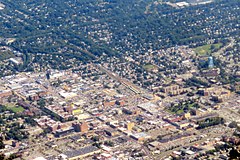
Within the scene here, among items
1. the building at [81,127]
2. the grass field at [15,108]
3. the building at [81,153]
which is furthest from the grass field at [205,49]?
the building at [81,153]

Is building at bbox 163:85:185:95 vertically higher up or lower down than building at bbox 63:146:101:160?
higher up

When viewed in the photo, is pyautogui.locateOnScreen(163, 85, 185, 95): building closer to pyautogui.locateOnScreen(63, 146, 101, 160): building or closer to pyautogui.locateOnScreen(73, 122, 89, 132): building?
pyautogui.locateOnScreen(73, 122, 89, 132): building

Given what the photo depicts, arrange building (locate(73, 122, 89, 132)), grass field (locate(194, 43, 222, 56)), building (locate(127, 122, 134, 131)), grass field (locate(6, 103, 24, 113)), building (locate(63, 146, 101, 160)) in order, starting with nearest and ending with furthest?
1. building (locate(63, 146, 101, 160))
2. building (locate(73, 122, 89, 132))
3. building (locate(127, 122, 134, 131))
4. grass field (locate(6, 103, 24, 113))
5. grass field (locate(194, 43, 222, 56))

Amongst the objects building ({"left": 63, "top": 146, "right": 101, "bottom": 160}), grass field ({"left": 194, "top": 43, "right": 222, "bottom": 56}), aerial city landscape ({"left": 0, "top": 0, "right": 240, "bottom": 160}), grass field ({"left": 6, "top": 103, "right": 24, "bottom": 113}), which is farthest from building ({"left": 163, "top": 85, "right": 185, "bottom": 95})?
→ building ({"left": 63, "top": 146, "right": 101, "bottom": 160})

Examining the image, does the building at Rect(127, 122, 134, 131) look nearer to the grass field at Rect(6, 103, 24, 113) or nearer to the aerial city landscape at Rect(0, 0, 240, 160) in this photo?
the aerial city landscape at Rect(0, 0, 240, 160)

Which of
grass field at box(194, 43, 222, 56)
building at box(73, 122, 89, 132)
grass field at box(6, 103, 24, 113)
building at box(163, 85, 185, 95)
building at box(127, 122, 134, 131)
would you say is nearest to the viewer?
building at box(73, 122, 89, 132)

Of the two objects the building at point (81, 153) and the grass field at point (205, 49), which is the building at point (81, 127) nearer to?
the building at point (81, 153)

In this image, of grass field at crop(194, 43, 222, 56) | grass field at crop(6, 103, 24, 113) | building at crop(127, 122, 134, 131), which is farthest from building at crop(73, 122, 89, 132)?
grass field at crop(194, 43, 222, 56)

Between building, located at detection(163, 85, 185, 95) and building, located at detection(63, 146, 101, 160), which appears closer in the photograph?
building, located at detection(63, 146, 101, 160)

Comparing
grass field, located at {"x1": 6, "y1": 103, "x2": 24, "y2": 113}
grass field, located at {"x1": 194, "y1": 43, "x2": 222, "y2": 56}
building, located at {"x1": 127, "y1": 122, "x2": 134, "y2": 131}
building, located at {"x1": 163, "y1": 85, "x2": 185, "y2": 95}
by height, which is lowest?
grass field, located at {"x1": 6, "y1": 103, "x2": 24, "y2": 113}
